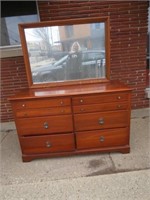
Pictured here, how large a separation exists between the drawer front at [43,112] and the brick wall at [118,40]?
3.99ft

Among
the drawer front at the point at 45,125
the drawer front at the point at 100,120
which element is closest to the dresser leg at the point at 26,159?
the drawer front at the point at 45,125

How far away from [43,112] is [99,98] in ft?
2.07

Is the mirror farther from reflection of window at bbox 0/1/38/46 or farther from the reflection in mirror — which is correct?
reflection of window at bbox 0/1/38/46

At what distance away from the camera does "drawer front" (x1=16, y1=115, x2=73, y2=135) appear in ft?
6.84

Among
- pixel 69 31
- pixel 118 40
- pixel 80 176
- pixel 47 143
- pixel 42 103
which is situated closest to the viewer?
pixel 80 176

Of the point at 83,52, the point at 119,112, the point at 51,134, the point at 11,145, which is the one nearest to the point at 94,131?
the point at 119,112

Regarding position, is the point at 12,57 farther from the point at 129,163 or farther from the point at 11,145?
the point at 129,163

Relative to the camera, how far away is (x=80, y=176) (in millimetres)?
1922

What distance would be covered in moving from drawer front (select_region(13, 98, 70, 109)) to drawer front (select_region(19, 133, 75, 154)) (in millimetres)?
376

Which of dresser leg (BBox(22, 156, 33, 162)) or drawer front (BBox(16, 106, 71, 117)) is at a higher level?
drawer front (BBox(16, 106, 71, 117))

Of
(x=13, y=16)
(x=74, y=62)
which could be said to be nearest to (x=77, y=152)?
(x=74, y=62)

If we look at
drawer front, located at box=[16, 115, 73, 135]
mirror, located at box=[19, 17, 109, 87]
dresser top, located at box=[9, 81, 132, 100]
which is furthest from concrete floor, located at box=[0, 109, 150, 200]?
mirror, located at box=[19, 17, 109, 87]

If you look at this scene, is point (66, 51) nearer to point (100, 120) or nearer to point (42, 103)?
point (42, 103)

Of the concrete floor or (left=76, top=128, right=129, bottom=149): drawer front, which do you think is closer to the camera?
the concrete floor
